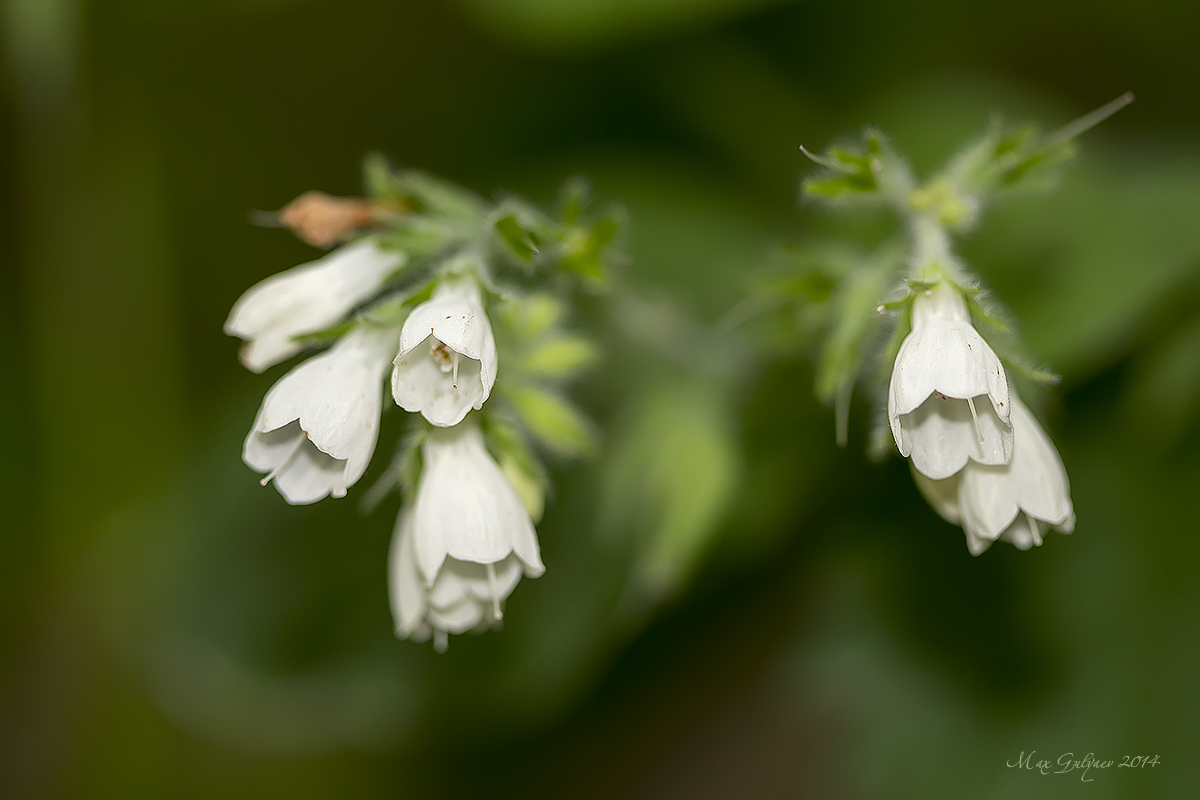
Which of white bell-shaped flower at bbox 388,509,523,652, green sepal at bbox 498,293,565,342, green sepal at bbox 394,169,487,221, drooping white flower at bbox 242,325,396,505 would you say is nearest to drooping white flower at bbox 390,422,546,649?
white bell-shaped flower at bbox 388,509,523,652

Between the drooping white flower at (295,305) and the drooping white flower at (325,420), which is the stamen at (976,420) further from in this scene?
the drooping white flower at (295,305)

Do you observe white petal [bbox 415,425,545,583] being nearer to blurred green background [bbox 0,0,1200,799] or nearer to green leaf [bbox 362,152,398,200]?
green leaf [bbox 362,152,398,200]

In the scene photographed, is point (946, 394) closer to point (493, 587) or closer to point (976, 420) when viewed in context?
point (976, 420)

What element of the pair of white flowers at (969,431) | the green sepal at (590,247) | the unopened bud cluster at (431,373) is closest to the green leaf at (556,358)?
the unopened bud cluster at (431,373)

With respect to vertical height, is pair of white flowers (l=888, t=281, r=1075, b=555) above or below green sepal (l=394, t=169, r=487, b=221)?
below

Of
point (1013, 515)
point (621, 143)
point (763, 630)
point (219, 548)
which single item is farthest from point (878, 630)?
point (219, 548)

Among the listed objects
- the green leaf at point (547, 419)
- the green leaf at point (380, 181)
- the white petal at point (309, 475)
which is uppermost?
the green leaf at point (380, 181)
